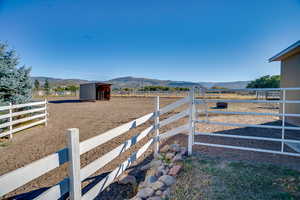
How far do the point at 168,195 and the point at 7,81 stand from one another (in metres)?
7.30

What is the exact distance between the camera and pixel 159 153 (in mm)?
3412

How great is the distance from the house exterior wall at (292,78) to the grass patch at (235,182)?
479 centimetres

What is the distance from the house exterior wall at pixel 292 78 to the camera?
18.8ft

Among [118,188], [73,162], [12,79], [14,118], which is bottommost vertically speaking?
[118,188]

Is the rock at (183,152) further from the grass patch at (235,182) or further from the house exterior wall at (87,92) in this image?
the house exterior wall at (87,92)

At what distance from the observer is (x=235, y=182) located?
2268 mm

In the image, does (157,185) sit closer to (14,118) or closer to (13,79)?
(14,118)

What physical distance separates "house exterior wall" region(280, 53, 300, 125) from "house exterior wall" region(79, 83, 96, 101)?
59.9ft

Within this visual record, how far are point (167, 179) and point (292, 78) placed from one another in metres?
6.66

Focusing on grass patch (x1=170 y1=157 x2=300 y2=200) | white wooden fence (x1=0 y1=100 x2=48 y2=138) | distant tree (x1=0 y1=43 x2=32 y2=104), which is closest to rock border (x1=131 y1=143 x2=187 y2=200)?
grass patch (x1=170 y1=157 x2=300 y2=200)

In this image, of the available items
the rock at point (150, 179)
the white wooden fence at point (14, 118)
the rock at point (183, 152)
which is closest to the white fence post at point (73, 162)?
the rock at point (150, 179)

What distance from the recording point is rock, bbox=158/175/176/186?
7.89 feet

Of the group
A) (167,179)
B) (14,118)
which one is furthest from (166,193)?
(14,118)

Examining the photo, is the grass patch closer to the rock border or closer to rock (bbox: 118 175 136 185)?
the rock border
